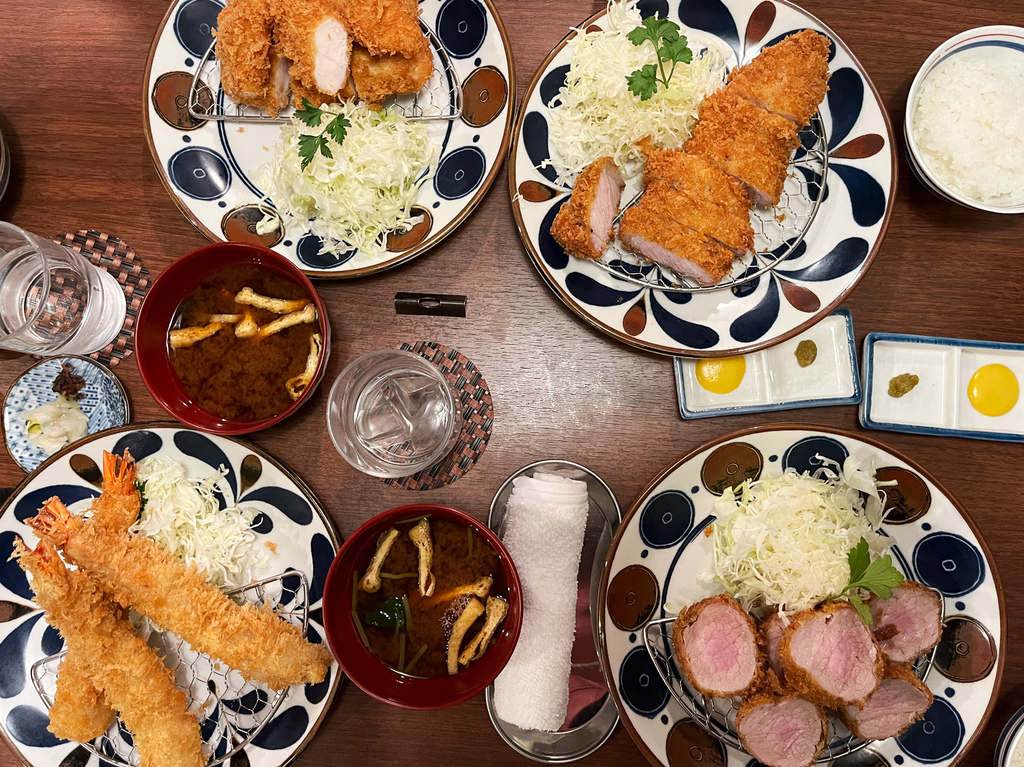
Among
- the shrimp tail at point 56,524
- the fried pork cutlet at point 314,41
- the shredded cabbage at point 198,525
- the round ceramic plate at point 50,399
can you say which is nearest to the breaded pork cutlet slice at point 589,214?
the fried pork cutlet at point 314,41

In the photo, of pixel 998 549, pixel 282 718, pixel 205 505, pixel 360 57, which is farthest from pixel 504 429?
pixel 998 549

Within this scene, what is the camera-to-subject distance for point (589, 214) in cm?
177

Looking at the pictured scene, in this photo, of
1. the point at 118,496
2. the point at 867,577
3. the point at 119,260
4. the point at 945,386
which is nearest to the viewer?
the point at 867,577

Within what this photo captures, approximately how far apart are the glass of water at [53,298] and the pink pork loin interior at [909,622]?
253cm

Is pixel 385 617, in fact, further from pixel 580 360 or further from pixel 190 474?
pixel 580 360

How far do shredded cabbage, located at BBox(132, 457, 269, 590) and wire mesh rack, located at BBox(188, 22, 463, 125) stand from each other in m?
1.12

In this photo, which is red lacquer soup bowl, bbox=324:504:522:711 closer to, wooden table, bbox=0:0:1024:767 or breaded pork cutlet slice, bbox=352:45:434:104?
wooden table, bbox=0:0:1024:767

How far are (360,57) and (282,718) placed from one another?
2.03m

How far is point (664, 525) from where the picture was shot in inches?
70.5

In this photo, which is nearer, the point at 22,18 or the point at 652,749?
the point at 652,749

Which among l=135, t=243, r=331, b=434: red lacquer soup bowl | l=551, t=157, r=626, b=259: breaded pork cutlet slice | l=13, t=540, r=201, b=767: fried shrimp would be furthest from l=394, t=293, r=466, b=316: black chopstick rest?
l=13, t=540, r=201, b=767: fried shrimp

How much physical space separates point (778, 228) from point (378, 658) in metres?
1.79

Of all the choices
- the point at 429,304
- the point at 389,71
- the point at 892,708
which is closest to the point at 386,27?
the point at 389,71

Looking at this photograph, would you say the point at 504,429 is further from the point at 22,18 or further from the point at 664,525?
the point at 22,18
